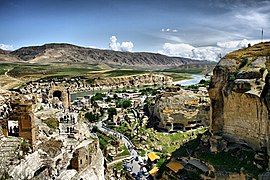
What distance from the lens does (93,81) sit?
5659 inches

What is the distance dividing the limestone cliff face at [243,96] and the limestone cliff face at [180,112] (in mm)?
18386

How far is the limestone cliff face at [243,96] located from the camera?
20852mm

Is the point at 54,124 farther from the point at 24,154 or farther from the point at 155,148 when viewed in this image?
the point at 155,148

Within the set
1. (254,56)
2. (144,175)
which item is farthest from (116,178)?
(254,56)

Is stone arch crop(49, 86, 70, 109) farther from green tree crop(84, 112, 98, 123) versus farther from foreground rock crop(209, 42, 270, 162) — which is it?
foreground rock crop(209, 42, 270, 162)

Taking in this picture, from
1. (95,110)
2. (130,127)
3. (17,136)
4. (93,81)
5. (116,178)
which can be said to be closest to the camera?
(17,136)

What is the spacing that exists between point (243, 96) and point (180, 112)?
887 inches

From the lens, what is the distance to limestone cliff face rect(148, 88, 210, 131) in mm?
44125

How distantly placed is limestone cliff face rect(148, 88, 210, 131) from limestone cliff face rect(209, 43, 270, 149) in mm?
18386

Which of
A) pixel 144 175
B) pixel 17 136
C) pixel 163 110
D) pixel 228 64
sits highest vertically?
pixel 228 64

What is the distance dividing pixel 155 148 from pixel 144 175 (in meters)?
8.32

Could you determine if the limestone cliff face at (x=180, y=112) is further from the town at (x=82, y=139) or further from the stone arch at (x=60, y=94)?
the stone arch at (x=60, y=94)

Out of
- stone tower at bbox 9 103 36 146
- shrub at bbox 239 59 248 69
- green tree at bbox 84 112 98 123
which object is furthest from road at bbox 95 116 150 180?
stone tower at bbox 9 103 36 146

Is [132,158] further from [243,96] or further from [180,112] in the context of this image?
[243,96]
